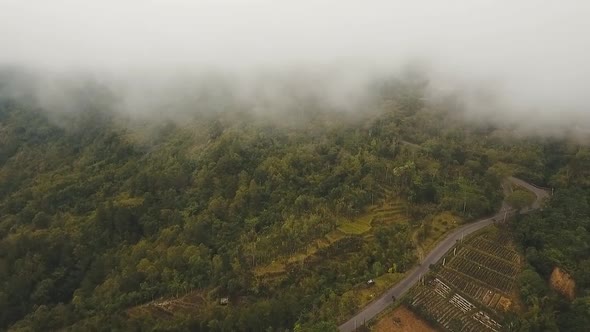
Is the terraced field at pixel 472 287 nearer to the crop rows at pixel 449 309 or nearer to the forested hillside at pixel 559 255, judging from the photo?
the crop rows at pixel 449 309

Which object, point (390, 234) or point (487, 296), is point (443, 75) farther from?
point (487, 296)

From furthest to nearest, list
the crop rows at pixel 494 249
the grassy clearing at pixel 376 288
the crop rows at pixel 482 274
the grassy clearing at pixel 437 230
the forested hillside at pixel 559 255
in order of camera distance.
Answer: the grassy clearing at pixel 437 230 → the crop rows at pixel 494 249 → the crop rows at pixel 482 274 → the grassy clearing at pixel 376 288 → the forested hillside at pixel 559 255

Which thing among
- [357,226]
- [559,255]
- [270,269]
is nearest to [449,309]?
[559,255]

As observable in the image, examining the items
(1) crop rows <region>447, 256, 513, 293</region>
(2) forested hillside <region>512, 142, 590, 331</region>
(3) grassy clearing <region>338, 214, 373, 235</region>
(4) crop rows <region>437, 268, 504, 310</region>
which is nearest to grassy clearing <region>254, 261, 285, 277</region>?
(3) grassy clearing <region>338, 214, 373, 235</region>

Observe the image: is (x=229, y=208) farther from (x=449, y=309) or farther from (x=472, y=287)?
(x=472, y=287)

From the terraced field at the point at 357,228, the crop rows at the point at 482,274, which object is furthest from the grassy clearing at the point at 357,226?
the crop rows at the point at 482,274

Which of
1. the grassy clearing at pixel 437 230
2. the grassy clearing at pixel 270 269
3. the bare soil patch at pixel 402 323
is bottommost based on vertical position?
the grassy clearing at pixel 270 269
